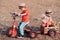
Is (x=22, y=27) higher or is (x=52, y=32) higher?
(x=22, y=27)

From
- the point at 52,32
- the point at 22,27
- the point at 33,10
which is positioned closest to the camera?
the point at 22,27

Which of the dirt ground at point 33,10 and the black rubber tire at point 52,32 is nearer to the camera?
the black rubber tire at point 52,32

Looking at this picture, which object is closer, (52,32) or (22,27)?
(22,27)

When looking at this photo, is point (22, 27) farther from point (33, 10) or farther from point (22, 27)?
point (33, 10)

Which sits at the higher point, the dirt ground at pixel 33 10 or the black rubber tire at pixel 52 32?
the dirt ground at pixel 33 10

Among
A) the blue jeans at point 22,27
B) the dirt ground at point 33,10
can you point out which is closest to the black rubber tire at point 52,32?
the dirt ground at point 33,10

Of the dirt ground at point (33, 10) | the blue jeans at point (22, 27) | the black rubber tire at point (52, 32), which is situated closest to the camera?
the blue jeans at point (22, 27)

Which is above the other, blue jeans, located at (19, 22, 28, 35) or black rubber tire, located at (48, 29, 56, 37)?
blue jeans, located at (19, 22, 28, 35)

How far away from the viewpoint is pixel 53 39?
24.5 feet

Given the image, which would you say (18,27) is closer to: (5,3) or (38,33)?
(38,33)

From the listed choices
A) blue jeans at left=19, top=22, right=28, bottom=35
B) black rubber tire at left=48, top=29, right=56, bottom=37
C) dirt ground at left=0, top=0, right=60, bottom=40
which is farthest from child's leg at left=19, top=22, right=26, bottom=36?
black rubber tire at left=48, top=29, right=56, bottom=37

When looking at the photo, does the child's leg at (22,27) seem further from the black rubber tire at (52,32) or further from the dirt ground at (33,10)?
the black rubber tire at (52,32)

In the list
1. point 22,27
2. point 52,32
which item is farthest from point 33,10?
point 22,27

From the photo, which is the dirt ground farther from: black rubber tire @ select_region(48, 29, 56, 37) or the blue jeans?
the blue jeans
